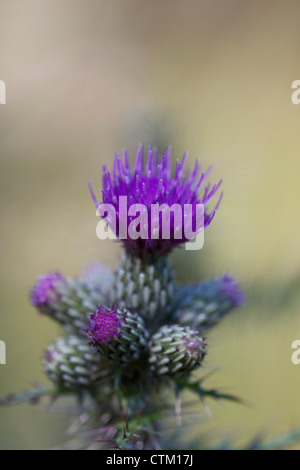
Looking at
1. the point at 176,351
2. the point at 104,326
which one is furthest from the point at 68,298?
the point at 176,351

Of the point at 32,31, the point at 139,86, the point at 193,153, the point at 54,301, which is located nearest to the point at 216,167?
the point at 193,153

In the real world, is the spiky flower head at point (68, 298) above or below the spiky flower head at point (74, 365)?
above

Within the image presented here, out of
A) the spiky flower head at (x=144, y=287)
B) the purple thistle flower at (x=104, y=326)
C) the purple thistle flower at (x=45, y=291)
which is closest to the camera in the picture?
the purple thistle flower at (x=104, y=326)

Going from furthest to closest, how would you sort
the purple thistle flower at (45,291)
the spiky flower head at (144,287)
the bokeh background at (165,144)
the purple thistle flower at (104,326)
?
the bokeh background at (165,144)
the purple thistle flower at (45,291)
the spiky flower head at (144,287)
the purple thistle flower at (104,326)

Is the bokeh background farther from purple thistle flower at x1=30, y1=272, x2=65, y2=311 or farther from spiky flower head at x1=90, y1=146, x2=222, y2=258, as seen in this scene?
spiky flower head at x1=90, y1=146, x2=222, y2=258

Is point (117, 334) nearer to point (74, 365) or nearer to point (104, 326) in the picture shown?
point (104, 326)

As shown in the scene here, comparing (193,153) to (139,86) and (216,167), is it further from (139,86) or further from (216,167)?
(139,86)

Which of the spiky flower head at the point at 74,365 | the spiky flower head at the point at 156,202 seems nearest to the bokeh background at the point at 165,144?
the spiky flower head at the point at 74,365

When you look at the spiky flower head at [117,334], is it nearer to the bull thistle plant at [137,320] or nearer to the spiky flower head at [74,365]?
the bull thistle plant at [137,320]
